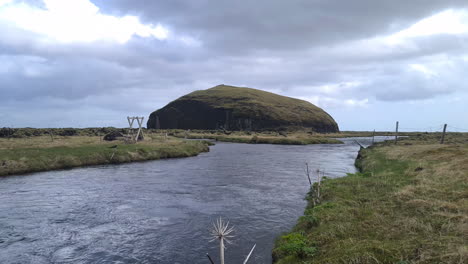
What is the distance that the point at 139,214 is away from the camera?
19.4 metres

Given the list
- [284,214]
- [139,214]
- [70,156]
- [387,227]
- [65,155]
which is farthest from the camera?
[70,156]

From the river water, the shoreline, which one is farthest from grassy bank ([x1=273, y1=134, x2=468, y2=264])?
the shoreline

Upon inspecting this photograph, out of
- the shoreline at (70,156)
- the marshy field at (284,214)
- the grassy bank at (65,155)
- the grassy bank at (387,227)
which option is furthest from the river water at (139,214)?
the grassy bank at (65,155)

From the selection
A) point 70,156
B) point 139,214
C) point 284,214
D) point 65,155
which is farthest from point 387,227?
point 65,155

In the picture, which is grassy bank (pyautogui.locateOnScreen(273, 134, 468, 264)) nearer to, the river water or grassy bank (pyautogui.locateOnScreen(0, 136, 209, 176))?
the river water

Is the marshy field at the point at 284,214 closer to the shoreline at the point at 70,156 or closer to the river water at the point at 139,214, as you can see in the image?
the river water at the point at 139,214

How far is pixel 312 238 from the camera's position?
41.3 feet

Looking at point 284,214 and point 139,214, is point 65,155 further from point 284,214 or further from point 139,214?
point 284,214

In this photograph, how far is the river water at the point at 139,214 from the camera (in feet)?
44.7

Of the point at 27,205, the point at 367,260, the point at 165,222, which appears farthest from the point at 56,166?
the point at 367,260

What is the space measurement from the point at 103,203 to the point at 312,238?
16000mm

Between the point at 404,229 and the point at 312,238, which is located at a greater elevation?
the point at 404,229

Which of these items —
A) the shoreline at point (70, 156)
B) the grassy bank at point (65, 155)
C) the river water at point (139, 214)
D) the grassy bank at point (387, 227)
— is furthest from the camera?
the grassy bank at point (65, 155)

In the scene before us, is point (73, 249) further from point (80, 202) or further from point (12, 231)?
point (80, 202)
